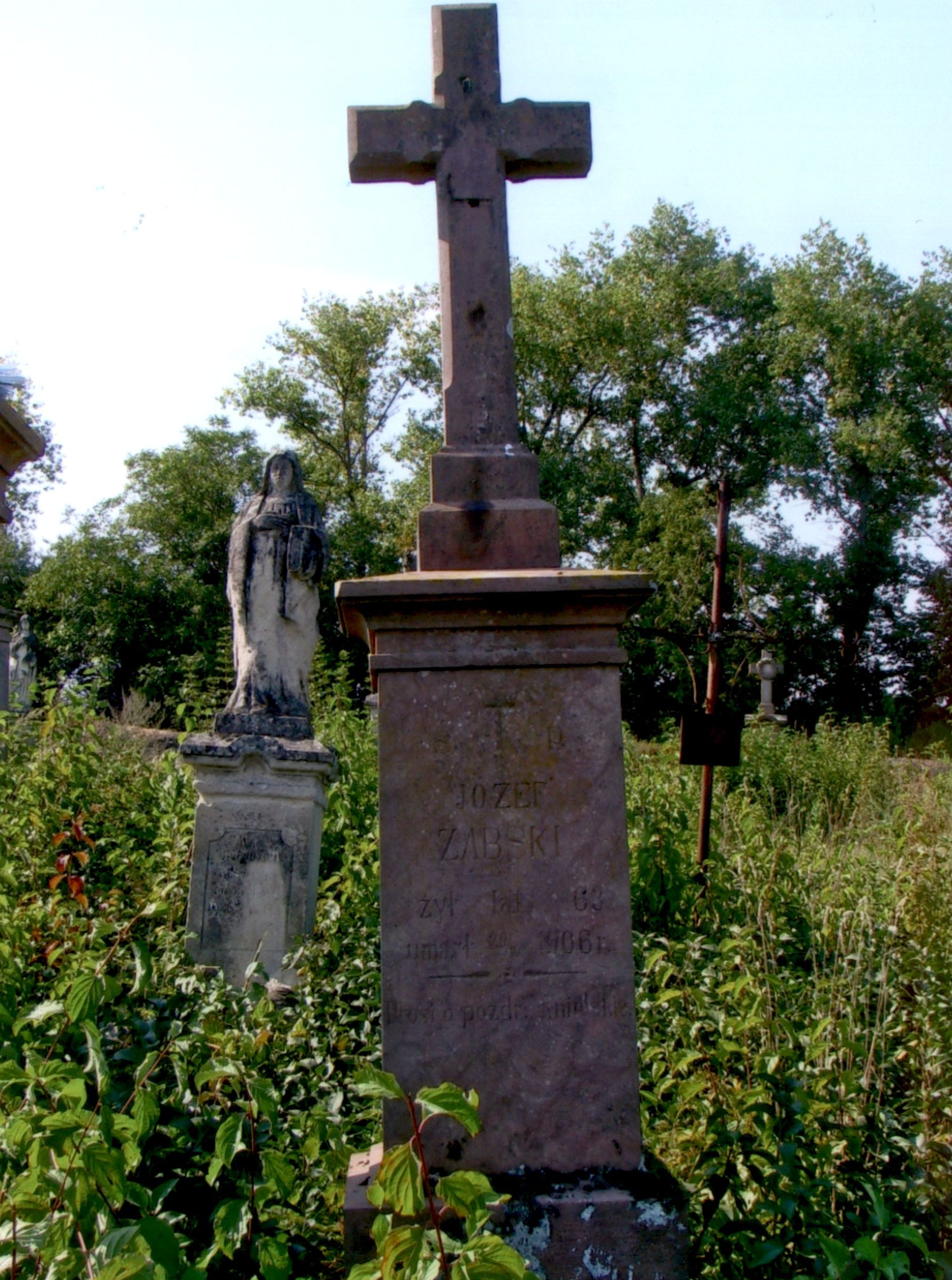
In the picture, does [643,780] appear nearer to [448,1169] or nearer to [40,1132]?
[448,1169]

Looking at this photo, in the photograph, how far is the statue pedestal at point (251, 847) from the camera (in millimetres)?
5770

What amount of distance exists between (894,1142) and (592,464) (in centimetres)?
2418

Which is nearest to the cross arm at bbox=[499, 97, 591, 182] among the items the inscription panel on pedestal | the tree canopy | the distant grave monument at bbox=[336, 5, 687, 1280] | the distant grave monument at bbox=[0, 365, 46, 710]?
the distant grave monument at bbox=[336, 5, 687, 1280]

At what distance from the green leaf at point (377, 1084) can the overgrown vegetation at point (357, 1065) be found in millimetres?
423

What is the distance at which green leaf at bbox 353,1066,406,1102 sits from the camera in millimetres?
2068

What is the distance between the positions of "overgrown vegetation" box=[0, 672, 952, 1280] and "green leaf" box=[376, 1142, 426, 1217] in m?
0.41

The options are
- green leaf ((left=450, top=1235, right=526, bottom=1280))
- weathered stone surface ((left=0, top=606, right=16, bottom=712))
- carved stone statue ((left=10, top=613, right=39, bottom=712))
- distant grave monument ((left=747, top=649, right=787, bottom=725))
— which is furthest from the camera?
carved stone statue ((left=10, top=613, right=39, bottom=712))

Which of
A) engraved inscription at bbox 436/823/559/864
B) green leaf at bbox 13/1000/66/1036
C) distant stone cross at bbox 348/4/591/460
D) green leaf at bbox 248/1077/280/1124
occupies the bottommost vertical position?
green leaf at bbox 248/1077/280/1124

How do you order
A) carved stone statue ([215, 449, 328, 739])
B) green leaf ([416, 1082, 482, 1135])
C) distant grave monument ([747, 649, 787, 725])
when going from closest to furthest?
green leaf ([416, 1082, 482, 1135]), carved stone statue ([215, 449, 328, 739]), distant grave monument ([747, 649, 787, 725])

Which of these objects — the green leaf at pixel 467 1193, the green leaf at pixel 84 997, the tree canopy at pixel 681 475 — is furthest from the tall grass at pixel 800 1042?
the tree canopy at pixel 681 475

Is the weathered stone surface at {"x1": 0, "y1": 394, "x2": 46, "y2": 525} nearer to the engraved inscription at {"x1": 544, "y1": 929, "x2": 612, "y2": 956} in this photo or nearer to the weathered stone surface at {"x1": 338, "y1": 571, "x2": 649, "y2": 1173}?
the weathered stone surface at {"x1": 338, "y1": 571, "x2": 649, "y2": 1173}

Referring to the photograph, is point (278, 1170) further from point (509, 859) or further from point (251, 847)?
point (251, 847)

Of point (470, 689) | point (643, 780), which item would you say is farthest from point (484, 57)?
point (643, 780)

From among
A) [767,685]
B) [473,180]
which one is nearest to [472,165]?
[473,180]
